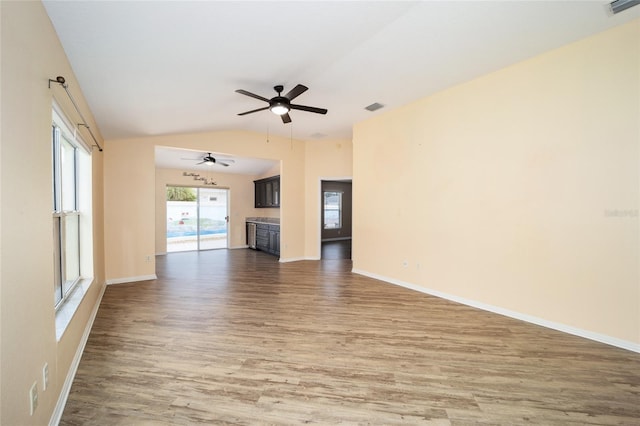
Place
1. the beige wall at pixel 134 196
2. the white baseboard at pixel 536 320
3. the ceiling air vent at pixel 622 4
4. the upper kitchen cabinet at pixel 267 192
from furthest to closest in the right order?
1. the upper kitchen cabinet at pixel 267 192
2. the beige wall at pixel 134 196
3. the white baseboard at pixel 536 320
4. the ceiling air vent at pixel 622 4

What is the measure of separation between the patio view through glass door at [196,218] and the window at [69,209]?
500cm

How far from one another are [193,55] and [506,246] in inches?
157

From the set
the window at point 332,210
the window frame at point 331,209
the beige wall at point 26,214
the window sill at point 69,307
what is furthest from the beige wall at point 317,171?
the beige wall at point 26,214

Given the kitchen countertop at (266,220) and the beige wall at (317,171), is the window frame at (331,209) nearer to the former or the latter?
the kitchen countertop at (266,220)

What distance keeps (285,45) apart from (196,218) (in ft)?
23.6

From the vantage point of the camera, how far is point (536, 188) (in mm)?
3133

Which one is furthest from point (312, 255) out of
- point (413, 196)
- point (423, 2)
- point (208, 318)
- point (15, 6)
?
point (15, 6)

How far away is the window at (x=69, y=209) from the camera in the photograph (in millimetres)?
2336

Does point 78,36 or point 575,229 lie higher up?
point 78,36

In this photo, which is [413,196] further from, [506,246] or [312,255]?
[312,255]

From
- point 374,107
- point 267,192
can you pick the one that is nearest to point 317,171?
point 267,192

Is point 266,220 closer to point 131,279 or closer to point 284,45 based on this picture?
point 131,279

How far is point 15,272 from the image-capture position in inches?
48.5

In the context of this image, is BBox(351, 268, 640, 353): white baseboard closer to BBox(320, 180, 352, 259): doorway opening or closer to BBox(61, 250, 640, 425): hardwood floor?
BBox(61, 250, 640, 425): hardwood floor
